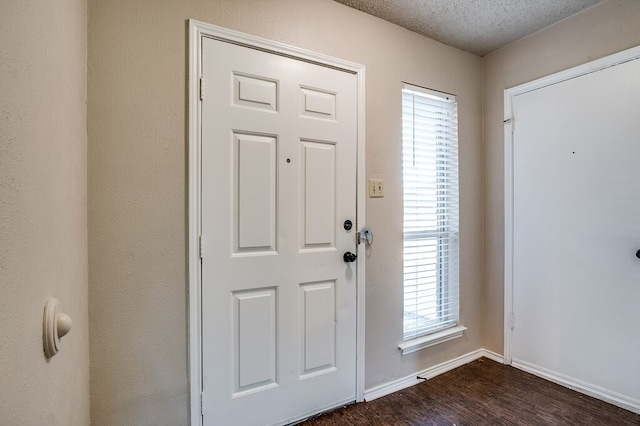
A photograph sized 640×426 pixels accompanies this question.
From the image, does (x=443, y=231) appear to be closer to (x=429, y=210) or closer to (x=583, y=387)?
(x=429, y=210)

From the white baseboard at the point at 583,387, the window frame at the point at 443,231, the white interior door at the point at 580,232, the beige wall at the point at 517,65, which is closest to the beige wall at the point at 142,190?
the window frame at the point at 443,231

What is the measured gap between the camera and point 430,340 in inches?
86.0

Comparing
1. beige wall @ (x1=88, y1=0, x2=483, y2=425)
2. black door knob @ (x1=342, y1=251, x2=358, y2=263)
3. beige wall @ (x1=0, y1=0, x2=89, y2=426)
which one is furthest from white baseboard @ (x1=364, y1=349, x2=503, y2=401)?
Result: beige wall @ (x1=0, y1=0, x2=89, y2=426)

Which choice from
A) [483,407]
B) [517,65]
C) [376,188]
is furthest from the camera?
[517,65]

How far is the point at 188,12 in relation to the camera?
1440 mm

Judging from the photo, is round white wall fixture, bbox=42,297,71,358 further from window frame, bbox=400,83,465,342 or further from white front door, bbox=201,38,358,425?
window frame, bbox=400,83,465,342

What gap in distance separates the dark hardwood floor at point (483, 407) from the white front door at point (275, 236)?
17 cm

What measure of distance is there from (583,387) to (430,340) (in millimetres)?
967

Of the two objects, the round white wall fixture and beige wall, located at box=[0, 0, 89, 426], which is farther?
the round white wall fixture

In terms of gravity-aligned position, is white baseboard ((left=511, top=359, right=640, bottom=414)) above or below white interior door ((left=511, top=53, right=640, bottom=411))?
below

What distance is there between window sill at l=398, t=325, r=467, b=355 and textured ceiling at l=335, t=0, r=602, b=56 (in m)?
2.18

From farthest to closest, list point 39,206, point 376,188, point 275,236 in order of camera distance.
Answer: point 376,188
point 275,236
point 39,206

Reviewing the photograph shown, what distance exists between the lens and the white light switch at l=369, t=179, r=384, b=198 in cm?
195

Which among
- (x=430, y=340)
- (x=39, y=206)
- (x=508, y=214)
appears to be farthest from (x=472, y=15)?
(x=39, y=206)
